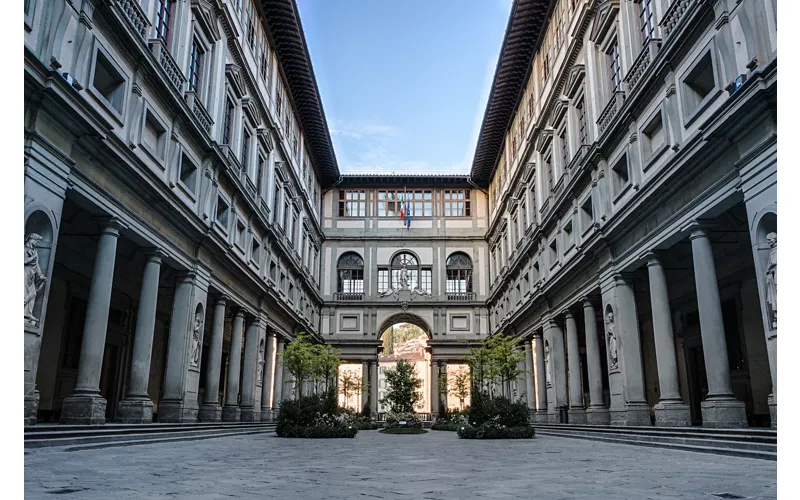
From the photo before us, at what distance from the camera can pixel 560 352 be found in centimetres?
3023

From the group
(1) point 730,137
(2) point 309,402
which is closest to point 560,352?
(2) point 309,402

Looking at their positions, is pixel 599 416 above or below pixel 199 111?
below

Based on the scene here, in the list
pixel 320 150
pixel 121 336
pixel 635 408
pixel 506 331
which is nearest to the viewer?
pixel 635 408

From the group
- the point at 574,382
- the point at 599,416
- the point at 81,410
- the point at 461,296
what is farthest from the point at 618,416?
the point at 461,296

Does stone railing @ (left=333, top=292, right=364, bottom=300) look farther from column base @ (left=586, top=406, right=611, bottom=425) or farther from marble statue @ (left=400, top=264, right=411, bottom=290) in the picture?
column base @ (left=586, top=406, right=611, bottom=425)

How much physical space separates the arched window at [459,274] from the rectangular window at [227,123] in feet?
93.6

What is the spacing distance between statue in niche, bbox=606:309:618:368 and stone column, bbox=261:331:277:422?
19734 millimetres

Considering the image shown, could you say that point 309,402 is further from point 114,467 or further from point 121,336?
point 114,467

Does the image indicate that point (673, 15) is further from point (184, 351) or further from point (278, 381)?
point (278, 381)

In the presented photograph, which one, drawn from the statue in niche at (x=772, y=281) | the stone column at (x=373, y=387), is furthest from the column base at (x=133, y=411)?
the stone column at (x=373, y=387)

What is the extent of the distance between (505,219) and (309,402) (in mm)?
26226

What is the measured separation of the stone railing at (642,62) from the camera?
61.2 ft

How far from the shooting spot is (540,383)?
110 feet

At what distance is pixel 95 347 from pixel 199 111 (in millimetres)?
10863
